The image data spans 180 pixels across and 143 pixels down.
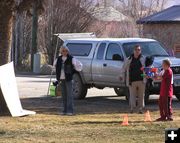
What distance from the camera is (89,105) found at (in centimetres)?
1750

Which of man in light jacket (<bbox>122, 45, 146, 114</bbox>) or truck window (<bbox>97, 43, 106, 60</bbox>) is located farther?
truck window (<bbox>97, 43, 106, 60</bbox>)

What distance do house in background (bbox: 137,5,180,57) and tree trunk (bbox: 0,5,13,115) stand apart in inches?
860

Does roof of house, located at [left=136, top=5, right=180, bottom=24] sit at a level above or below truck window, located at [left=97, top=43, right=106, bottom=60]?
below

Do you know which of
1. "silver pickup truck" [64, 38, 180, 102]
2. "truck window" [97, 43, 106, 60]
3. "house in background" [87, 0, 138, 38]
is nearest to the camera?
"silver pickup truck" [64, 38, 180, 102]

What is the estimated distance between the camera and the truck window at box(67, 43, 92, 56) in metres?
19.5

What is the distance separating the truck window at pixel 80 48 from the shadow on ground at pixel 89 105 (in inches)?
59.6

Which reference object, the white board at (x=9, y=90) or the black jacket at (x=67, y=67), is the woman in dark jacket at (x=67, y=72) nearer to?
the black jacket at (x=67, y=67)

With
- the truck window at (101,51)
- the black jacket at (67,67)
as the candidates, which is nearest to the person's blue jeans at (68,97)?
the black jacket at (67,67)

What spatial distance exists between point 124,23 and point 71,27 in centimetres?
1504

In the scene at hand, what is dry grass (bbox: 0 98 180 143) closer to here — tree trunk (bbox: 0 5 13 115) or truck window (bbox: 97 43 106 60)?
tree trunk (bbox: 0 5 13 115)

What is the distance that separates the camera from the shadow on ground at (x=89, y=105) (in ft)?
52.1

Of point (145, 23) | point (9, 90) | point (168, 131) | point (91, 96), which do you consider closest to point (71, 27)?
point (145, 23)

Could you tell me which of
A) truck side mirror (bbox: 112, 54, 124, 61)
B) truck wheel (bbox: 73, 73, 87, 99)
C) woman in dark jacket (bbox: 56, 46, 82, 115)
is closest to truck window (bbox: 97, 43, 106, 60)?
truck side mirror (bbox: 112, 54, 124, 61)

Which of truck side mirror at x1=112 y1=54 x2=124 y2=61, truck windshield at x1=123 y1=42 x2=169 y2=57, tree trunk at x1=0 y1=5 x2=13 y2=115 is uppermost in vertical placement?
tree trunk at x1=0 y1=5 x2=13 y2=115
